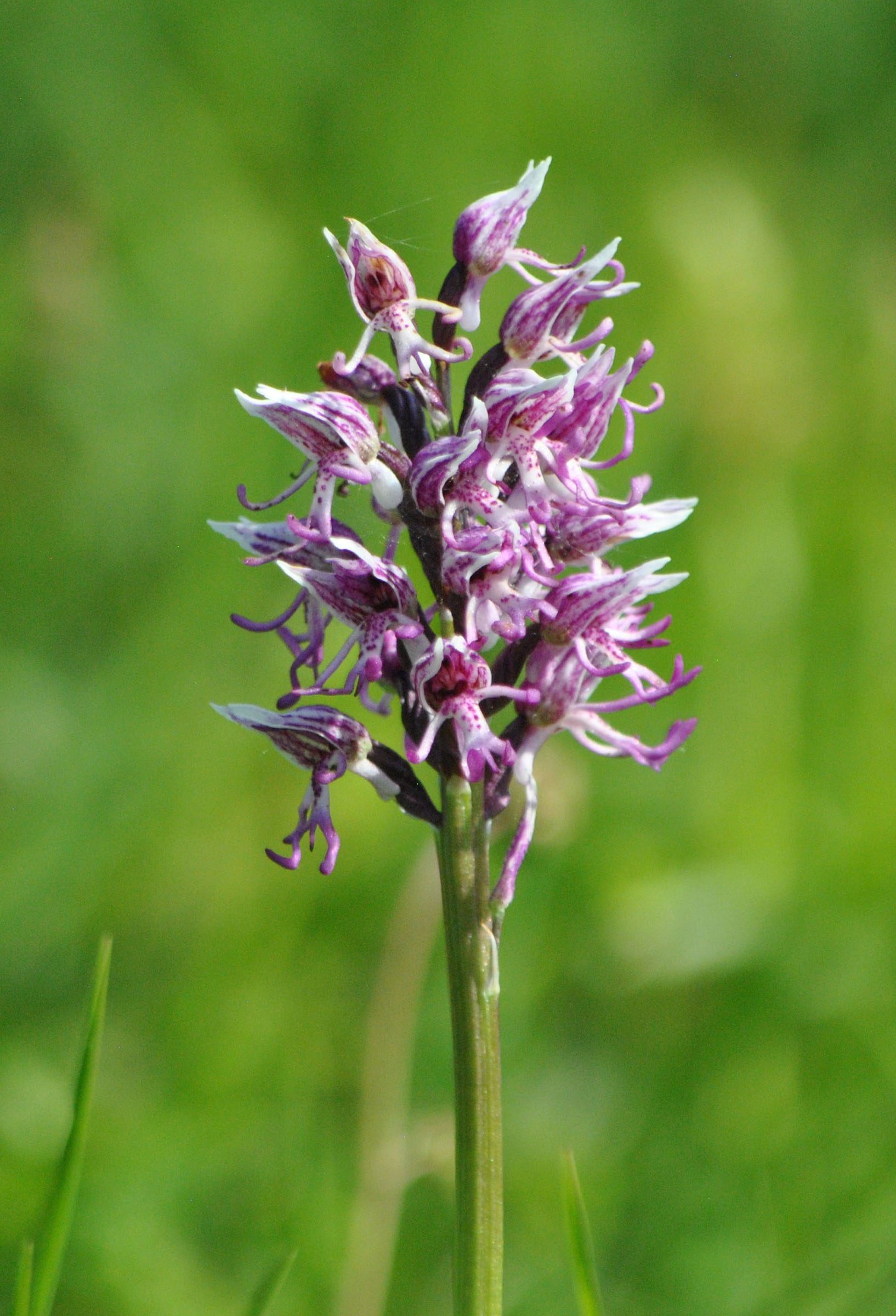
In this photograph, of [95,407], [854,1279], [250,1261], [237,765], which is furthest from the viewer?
[95,407]

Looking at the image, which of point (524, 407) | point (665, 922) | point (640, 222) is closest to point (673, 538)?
point (665, 922)

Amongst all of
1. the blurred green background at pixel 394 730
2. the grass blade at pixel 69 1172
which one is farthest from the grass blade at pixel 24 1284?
the blurred green background at pixel 394 730

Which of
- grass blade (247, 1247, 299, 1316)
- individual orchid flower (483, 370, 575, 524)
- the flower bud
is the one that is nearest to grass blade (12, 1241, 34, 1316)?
grass blade (247, 1247, 299, 1316)

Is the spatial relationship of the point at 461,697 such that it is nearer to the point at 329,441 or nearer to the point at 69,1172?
the point at 329,441

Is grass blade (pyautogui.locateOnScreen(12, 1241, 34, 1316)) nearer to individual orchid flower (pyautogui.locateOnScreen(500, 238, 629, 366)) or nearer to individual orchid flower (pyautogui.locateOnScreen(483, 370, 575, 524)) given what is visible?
individual orchid flower (pyautogui.locateOnScreen(483, 370, 575, 524))

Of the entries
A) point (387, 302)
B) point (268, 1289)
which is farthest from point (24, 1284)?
point (387, 302)

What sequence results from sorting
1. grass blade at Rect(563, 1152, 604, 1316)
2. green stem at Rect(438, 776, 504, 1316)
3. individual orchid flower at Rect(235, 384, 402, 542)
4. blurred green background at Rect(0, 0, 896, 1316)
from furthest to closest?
1. blurred green background at Rect(0, 0, 896, 1316)
2. individual orchid flower at Rect(235, 384, 402, 542)
3. green stem at Rect(438, 776, 504, 1316)
4. grass blade at Rect(563, 1152, 604, 1316)

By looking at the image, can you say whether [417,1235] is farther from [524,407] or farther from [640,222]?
[640,222]

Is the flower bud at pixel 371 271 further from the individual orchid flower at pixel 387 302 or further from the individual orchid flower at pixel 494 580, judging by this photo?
the individual orchid flower at pixel 494 580
